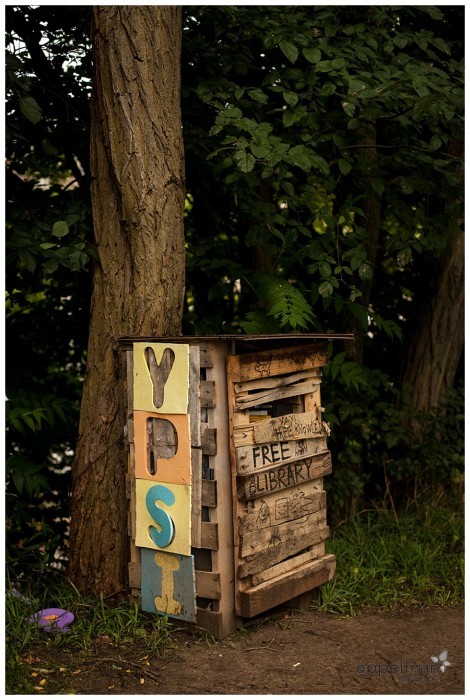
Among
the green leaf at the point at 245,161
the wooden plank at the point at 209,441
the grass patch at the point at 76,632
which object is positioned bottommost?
the grass patch at the point at 76,632

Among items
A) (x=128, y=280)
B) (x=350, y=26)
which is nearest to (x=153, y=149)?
(x=128, y=280)

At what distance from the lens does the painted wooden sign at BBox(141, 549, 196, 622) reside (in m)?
4.20

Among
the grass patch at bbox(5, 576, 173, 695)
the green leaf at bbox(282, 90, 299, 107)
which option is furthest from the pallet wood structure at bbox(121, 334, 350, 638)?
the green leaf at bbox(282, 90, 299, 107)

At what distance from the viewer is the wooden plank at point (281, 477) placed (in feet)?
13.7

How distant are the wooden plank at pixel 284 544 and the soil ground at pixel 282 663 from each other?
0.36 meters

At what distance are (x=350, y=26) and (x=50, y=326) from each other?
120 inches

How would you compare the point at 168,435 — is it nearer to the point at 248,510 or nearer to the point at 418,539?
the point at 248,510

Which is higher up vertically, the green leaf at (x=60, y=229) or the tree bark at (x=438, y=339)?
the green leaf at (x=60, y=229)

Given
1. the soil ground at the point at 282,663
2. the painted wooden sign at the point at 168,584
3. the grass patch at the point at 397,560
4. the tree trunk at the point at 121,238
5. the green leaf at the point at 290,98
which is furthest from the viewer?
the grass patch at the point at 397,560

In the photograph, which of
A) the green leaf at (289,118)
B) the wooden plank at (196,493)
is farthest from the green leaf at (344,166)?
the wooden plank at (196,493)

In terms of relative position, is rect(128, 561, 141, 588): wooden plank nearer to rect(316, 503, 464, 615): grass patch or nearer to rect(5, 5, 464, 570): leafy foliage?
rect(5, 5, 464, 570): leafy foliage

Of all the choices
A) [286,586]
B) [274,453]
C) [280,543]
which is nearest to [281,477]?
[274,453]

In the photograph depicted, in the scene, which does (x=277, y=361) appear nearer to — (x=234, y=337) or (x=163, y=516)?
(x=234, y=337)

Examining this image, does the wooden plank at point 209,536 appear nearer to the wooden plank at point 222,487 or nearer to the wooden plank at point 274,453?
the wooden plank at point 222,487
